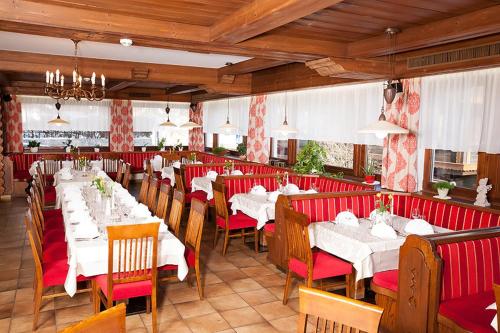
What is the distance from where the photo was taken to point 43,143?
11531mm

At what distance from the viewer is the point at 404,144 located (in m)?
5.49

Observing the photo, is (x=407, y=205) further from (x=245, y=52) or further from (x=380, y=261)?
(x=245, y=52)

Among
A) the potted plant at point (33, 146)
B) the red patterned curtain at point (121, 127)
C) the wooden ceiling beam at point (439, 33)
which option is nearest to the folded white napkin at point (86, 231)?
the wooden ceiling beam at point (439, 33)

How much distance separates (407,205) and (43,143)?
10.2 metres

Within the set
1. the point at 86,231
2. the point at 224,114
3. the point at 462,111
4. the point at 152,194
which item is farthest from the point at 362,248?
the point at 224,114

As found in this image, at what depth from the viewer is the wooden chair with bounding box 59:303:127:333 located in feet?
4.88

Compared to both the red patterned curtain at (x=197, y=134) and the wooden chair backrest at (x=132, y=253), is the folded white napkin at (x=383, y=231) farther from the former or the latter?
the red patterned curtain at (x=197, y=134)

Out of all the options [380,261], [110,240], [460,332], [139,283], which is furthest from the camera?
[380,261]

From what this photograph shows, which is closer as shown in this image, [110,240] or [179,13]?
[110,240]

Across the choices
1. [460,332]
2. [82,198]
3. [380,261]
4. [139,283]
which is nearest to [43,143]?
[82,198]

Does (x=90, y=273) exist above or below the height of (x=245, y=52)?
below

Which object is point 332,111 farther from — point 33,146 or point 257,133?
point 33,146

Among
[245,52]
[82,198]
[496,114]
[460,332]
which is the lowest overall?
[460,332]

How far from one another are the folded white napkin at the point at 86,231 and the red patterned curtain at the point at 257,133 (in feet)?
18.7
